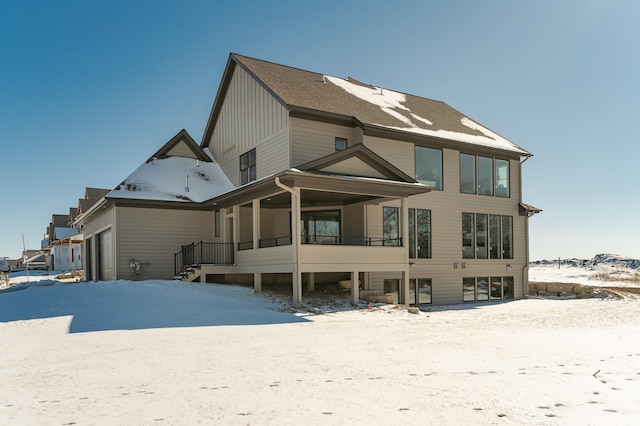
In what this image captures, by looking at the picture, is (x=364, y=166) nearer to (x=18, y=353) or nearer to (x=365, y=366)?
(x=365, y=366)

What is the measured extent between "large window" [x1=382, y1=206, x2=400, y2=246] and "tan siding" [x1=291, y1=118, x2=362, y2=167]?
3134 millimetres

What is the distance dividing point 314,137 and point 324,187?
379cm

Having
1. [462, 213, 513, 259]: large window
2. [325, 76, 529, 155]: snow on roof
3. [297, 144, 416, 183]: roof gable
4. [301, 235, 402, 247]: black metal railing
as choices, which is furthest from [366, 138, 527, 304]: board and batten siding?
[297, 144, 416, 183]: roof gable

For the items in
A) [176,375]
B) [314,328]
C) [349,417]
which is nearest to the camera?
[349,417]

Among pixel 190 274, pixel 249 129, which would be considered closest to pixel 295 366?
pixel 190 274

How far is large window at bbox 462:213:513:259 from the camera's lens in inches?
953

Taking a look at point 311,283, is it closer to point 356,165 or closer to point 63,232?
point 356,165

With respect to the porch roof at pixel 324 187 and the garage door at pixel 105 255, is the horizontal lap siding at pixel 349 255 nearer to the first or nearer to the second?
the porch roof at pixel 324 187

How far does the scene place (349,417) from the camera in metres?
5.75

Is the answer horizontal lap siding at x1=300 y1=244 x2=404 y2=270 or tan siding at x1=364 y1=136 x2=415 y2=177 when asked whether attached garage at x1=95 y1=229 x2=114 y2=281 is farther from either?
tan siding at x1=364 y1=136 x2=415 y2=177

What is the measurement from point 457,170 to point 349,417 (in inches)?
772

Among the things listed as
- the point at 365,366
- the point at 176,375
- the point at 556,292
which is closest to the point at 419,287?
the point at 556,292

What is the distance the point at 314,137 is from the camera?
20.3 meters

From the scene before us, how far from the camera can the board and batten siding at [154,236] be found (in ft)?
71.2
